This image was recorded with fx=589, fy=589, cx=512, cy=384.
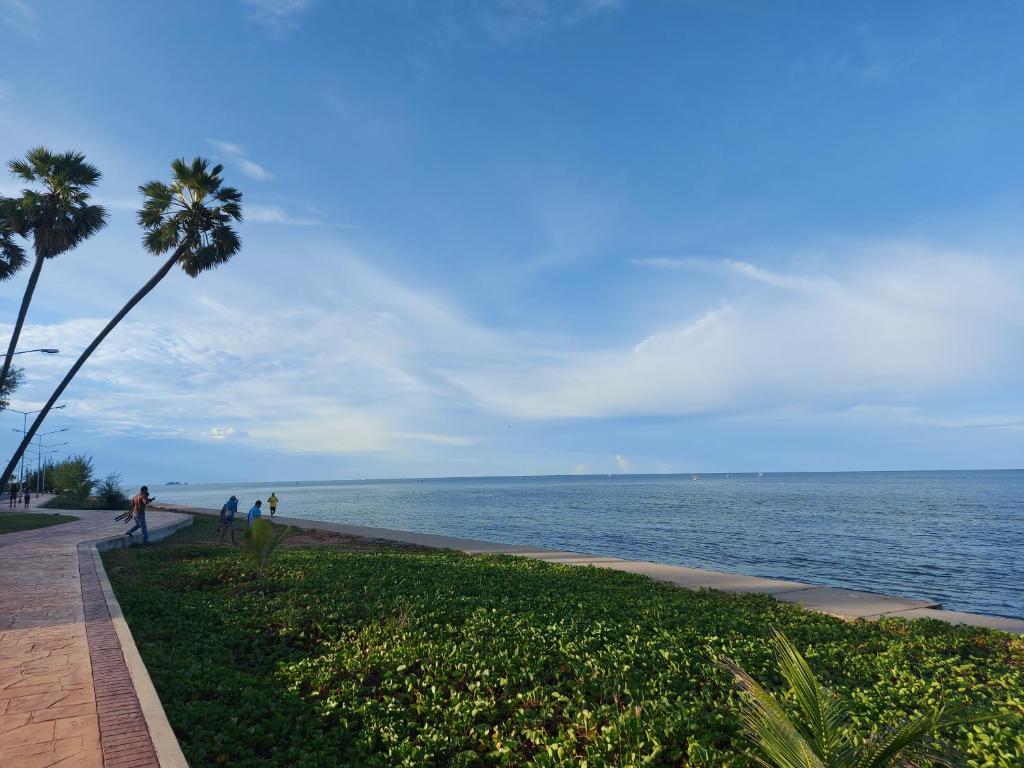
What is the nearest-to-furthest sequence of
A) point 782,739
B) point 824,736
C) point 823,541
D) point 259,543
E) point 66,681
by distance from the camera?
point 824,736 → point 782,739 → point 66,681 → point 259,543 → point 823,541

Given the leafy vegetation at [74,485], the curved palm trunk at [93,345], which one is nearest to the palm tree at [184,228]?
the curved palm trunk at [93,345]

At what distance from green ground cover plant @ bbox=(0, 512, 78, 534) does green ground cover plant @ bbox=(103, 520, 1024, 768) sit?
16.4 m

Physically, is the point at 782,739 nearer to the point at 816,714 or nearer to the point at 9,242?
the point at 816,714

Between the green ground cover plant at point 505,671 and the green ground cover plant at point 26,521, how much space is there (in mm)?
16427

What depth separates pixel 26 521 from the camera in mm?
26922

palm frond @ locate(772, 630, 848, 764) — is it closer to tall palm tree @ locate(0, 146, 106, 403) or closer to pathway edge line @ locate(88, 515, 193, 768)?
pathway edge line @ locate(88, 515, 193, 768)

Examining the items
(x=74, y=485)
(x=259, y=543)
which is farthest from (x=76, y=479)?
(x=259, y=543)

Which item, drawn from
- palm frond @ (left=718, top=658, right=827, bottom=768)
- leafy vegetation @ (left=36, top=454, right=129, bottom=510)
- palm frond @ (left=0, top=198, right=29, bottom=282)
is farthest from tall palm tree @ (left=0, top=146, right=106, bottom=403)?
palm frond @ (left=718, top=658, right=827, bottom=768)

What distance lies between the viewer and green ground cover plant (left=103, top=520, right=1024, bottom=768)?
5426 millimetres

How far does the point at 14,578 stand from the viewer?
12.8m

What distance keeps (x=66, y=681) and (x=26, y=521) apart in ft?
88.5

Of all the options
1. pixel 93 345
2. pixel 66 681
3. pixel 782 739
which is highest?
pixel 93 345

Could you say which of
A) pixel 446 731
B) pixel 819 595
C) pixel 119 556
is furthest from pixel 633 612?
pixel 119 556

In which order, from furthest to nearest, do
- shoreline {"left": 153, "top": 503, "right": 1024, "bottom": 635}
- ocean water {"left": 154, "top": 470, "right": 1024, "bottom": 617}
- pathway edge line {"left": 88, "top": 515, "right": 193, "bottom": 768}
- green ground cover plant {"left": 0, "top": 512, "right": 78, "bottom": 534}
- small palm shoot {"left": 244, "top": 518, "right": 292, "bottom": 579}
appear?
green ground cover plant {"left": 0, "top": 512, "right": 78, "bottom": 534}
ocean water {"left": 154, "top": 470, "right": 1024, "bottom": 617}
small palm shoot {"left": 244, "top": 518, "right": 292, "bottom": 579}
shoreline {"left": 153, "top": 503, "right": 1024, "bottom": 635}
pathway edge line {"left": 88, "top": 515, "right": 193, "bottom": 768}
